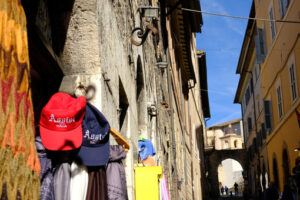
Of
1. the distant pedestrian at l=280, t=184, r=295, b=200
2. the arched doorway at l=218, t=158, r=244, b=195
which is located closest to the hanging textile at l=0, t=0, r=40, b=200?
the distant pedestrian at l=280, t=184, r=295, b=200

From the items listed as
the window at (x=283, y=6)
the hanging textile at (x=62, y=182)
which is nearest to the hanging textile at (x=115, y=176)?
the hanging textile at (x=62, y=182)

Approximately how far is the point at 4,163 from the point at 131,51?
193 inches

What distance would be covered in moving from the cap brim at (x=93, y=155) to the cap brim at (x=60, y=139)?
0.11 meters

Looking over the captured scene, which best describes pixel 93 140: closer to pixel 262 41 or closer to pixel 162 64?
pixel 162 64

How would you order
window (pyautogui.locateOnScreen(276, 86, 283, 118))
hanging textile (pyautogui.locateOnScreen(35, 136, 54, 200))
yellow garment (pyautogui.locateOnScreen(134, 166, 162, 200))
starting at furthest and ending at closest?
window (pyautogui.locateOnScreen(276, 86, 283, 118)) → yellow garment (pyautogui.locateOnScreen(134, 166, 162, 200)) → hanging textile (pyautogui.locateOnScreen(35, 136, 54, 200))

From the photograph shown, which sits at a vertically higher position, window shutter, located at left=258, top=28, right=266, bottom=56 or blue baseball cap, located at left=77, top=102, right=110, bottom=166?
window shutter, located at left=258, top=28, right=266, bottom=56

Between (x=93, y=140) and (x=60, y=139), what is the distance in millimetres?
312

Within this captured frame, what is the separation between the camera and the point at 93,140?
3.35 metres

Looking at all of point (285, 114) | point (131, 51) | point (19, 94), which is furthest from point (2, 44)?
point (285, 114)

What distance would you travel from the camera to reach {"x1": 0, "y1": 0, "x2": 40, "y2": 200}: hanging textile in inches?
66.0

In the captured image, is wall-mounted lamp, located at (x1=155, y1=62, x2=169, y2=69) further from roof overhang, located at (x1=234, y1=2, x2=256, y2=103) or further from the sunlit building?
roof overhang, located at (x1=234, y1=2, x2=256, y2=103)

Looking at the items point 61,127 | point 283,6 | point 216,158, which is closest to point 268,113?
point 283,6

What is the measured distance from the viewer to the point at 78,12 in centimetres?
397

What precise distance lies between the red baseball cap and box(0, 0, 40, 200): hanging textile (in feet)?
3.75
